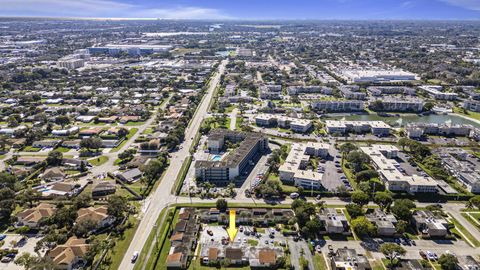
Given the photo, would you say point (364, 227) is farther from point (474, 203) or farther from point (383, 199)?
point (474, 203)

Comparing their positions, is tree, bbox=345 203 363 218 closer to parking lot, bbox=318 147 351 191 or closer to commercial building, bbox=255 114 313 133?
parking lot, bbox=318 147 351 191

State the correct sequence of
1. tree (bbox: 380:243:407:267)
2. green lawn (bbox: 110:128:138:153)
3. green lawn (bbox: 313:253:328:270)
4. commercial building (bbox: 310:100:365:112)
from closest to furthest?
green lawn (bbox: 313:253:328:270), tree (bbox: 380:243:407:267), green lawn (bbox: 110:128:138:153), commercial building (bbox: 310:100:365:112)

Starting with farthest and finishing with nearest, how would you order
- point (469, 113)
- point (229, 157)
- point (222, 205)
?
point (469, 113) < point (229, 157) < point (222, 205)

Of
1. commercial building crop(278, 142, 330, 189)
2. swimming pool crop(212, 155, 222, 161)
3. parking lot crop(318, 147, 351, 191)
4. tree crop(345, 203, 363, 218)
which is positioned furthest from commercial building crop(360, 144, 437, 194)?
swimming pool crop(212, 155, 222, 161)

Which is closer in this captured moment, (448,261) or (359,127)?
(448,261)

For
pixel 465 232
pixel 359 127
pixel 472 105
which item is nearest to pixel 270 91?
pixel 359 127

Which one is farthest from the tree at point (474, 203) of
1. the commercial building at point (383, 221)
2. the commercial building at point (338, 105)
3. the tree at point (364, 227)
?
the commercial building at point (338, 105)
